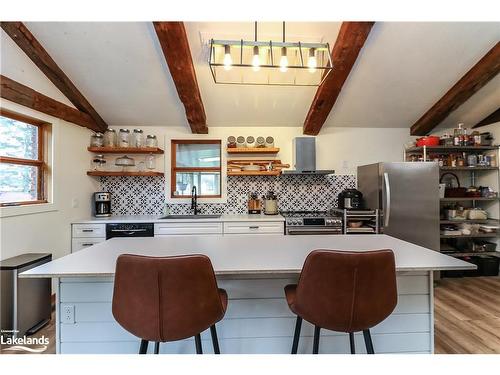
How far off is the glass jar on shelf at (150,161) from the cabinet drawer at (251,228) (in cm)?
151

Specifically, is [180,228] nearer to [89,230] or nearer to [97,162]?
[89,230]

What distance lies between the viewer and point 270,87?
10.6ft

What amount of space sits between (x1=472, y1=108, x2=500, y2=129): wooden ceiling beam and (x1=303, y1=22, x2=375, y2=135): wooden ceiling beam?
243 cm

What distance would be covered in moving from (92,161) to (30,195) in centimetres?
102

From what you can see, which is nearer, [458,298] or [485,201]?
[458,298]

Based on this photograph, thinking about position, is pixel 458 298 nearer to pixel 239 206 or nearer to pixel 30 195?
pixel 239 206

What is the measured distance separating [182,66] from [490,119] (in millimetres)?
4357

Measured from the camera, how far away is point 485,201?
388 centimetres

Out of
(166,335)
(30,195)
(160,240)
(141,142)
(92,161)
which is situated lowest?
(166,335)

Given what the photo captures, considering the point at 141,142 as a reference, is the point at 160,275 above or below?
below

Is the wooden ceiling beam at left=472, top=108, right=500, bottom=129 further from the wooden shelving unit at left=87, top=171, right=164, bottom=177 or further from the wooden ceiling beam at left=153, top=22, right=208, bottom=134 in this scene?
the wooden shelving unit at left=87, top=171, right=164, bottom=177

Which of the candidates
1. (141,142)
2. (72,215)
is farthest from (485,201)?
(72,215)

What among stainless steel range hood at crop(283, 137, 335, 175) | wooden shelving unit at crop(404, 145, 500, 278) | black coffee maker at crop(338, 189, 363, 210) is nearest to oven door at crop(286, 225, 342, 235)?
black coffee maker at crop(338, 189, 363, 210)
